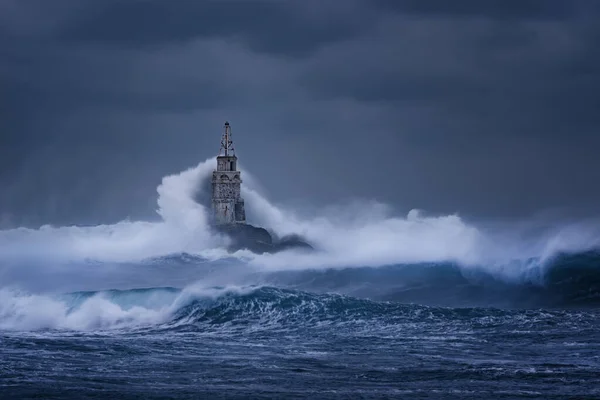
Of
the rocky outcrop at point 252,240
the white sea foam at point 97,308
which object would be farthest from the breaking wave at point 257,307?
the rocky outcrop at point 252,240

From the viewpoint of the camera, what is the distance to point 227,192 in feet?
204

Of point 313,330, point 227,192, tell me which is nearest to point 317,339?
point 313,330

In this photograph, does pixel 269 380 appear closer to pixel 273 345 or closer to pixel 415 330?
pixel 273 345

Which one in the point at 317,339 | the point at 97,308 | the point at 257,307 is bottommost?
the point at 317,339

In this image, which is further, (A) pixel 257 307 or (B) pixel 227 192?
(B) pixel 227 192

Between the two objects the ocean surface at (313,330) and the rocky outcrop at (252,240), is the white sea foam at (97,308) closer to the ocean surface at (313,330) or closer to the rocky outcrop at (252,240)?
the ocean surface at (313,330)

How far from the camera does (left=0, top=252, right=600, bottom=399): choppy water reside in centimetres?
2175

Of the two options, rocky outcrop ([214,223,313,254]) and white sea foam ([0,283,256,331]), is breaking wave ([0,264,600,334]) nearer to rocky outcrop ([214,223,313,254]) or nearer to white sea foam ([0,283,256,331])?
white sea foam ([0,283,256,331])

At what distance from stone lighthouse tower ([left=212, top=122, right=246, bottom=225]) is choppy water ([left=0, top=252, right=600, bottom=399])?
17131 mm

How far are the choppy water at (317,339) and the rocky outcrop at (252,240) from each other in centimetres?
1689

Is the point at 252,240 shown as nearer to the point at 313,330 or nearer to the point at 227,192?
the point at 227,192

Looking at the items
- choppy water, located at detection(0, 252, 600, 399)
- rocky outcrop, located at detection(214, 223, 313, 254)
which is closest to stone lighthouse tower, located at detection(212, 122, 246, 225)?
rocky outcrop, located at detection(214, 223, 313, 254)

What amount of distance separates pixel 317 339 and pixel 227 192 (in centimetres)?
3344

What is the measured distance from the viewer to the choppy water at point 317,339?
21.8 meters
